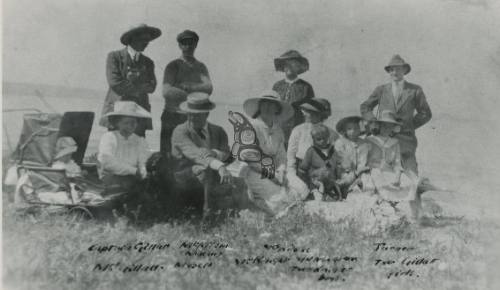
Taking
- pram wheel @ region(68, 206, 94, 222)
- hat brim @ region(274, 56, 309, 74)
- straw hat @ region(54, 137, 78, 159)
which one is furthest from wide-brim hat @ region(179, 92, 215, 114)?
pram wheel @ region(68, 206, 94, 222)

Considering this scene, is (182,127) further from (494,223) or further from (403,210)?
(494,223)

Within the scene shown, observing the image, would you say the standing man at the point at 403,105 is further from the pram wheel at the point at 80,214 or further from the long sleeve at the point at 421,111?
the pram wheel at the point at 80,214

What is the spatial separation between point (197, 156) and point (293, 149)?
3.45ft

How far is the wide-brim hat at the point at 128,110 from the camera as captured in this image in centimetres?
546

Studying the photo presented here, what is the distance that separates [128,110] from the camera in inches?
216

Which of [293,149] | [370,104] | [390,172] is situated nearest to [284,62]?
[293,149]

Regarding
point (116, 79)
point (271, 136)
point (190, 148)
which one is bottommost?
point (190, 148)

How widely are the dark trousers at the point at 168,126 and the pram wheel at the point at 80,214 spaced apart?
946 mm

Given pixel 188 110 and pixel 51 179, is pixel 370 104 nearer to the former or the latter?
pixel 188 110

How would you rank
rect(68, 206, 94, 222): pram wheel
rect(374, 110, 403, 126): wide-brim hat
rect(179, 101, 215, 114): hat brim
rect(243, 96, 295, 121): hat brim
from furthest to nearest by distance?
1. rect(374, 110, 403, 126): wide-brim hat
2. rect(243, 96, 295, 121): hat brim
3. rect(179, 101, 215, 114): hat brim
4. rect(68, 206, 94, 222): pram wheel

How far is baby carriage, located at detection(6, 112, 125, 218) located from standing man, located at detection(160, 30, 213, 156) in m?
0.77

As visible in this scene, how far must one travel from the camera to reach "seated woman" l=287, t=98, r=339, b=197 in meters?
5.77

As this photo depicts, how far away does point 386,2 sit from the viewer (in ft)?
19.9

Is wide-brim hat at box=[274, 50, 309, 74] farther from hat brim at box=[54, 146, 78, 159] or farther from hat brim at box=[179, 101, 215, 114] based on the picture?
hat brim at box=[54, 146, 78, 159]
